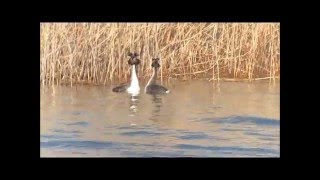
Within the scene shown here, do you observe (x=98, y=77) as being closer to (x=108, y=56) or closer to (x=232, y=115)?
(x=108, y=56)

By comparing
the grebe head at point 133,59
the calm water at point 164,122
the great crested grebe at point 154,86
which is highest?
the grebe head at point 133,59

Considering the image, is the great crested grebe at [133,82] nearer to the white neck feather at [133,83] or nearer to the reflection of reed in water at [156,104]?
the white neck feather at [133,83]

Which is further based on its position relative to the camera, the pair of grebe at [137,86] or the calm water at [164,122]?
the pair of grebe at [137,86]

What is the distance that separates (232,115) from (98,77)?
94 centimetres

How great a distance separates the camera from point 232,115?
4988mm

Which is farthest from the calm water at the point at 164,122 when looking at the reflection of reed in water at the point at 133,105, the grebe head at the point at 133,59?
the grebe head at the point at 133,59

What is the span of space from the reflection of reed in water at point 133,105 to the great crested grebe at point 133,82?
0.04 m

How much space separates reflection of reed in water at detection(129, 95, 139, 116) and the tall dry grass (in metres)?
0.14

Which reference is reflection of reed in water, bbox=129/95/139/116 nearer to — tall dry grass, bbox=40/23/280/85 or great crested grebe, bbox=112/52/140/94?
great crested grebe, bbox=112/52/140/94

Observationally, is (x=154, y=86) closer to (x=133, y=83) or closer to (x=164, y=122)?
(x=133, y=83)

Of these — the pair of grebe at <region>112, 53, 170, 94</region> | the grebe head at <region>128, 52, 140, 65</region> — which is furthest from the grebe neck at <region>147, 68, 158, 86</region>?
the grebe head at <region>128, 52, 140, 65</region>

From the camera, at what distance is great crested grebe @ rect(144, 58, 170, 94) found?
5047mm

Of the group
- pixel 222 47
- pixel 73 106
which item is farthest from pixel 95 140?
pixel 222 47

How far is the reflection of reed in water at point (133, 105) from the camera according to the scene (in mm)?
4996
